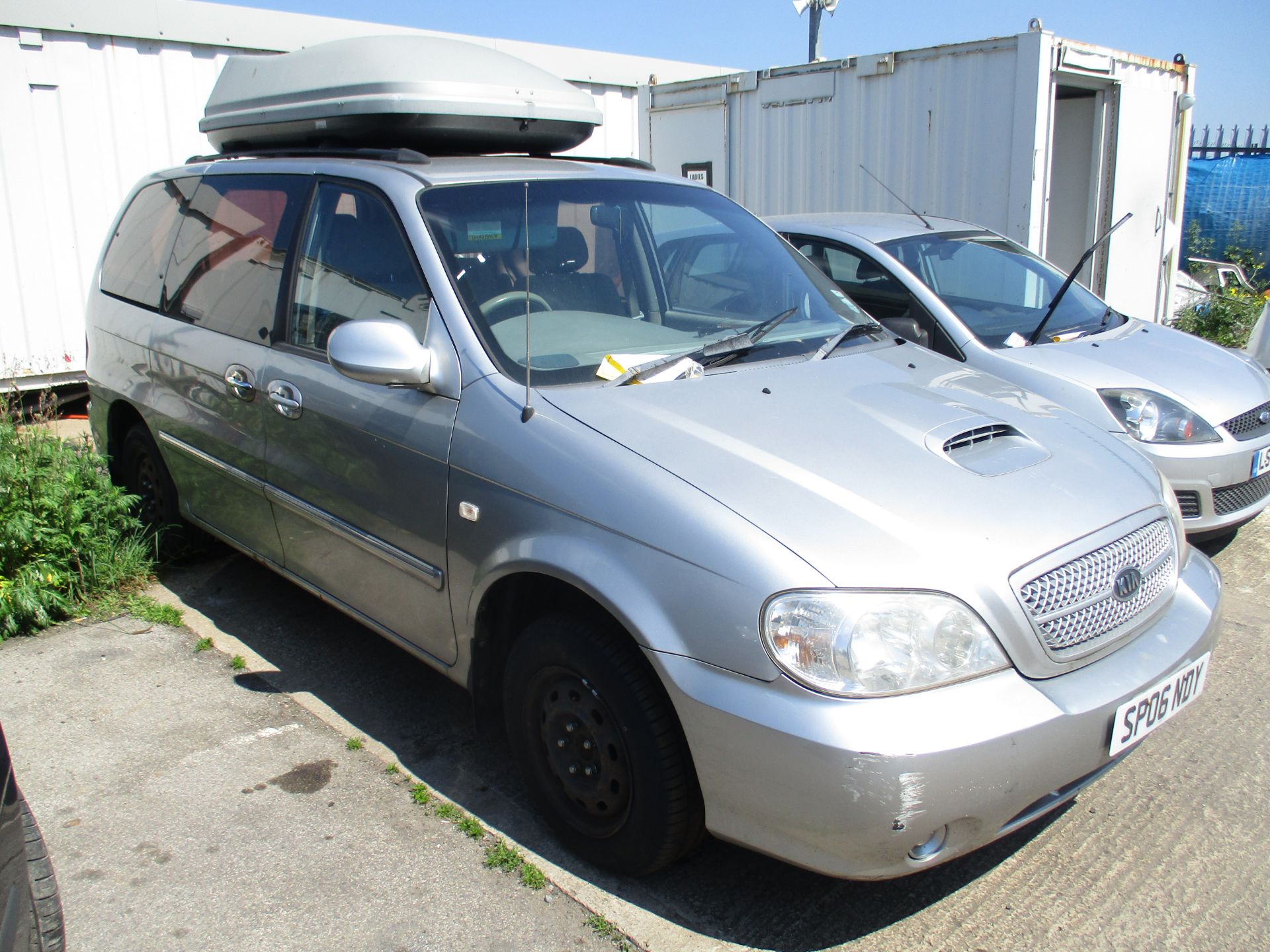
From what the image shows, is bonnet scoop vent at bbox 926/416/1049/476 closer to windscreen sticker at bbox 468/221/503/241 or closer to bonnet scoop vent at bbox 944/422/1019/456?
bonnet scoop vent at bbox 944/422/1019/456

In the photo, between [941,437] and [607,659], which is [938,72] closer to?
[941,437]

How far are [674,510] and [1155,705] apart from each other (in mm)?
1281

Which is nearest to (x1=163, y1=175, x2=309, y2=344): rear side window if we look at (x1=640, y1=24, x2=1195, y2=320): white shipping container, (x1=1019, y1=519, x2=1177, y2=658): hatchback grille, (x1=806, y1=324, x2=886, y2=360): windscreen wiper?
(x1=806, y1=324, x2=886, y2=360): windscreen wiper

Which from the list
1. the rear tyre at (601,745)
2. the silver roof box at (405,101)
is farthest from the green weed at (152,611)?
the rear tyre at (601,745)

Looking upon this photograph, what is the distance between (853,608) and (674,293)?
5.54 ft

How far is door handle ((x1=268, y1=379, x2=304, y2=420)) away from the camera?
11.2 feet

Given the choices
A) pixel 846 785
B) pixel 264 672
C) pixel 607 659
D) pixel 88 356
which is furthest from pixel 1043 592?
pixel 88 356

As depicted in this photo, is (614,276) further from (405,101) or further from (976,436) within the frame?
(976,436)

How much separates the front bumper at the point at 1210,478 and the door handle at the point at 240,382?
3.65 meters

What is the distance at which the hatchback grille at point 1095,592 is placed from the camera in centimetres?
233

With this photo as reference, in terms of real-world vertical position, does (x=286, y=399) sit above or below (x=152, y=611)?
above

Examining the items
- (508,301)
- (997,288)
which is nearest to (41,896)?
(508,301)

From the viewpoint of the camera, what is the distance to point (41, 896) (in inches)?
72.4

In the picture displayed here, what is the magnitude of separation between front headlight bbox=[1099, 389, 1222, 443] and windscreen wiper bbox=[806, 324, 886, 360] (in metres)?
1.64
